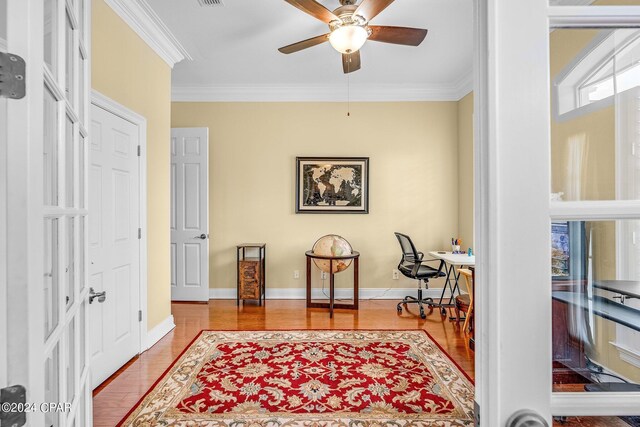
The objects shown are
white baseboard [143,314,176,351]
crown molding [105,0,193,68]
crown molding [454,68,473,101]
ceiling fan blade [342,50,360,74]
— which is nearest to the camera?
crown molding [105,0,193,68]

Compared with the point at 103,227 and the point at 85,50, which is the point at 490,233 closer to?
the point at 85,50

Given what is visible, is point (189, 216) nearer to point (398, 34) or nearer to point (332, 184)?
point (332, 184)

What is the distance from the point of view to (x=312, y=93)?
4797mm

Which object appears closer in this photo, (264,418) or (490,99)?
(490,99)

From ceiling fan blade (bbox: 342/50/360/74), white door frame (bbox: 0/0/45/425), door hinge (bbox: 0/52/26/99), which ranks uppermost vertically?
ceiling fan blade (bbox: 342/50/360/74)

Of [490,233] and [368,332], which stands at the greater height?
[490,233]

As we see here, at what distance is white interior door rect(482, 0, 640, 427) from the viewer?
601 mm

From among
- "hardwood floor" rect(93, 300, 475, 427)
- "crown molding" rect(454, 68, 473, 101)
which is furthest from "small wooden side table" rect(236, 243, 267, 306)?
"crown molding" rect(454, 68, 473, 101)

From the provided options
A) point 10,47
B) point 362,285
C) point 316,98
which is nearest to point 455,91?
point 316,98

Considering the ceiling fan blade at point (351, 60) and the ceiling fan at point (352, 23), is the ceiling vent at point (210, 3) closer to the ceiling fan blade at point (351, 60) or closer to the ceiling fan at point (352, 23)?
the ceiling fan at point (352, 23)

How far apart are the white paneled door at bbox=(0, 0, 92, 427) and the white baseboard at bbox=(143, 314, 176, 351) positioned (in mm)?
2312

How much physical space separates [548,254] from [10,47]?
1.09 m

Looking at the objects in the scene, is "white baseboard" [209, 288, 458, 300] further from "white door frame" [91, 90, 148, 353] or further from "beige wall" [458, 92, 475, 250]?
"white door frame" [91, 90, 148, 353]

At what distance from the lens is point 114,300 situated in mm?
2691
